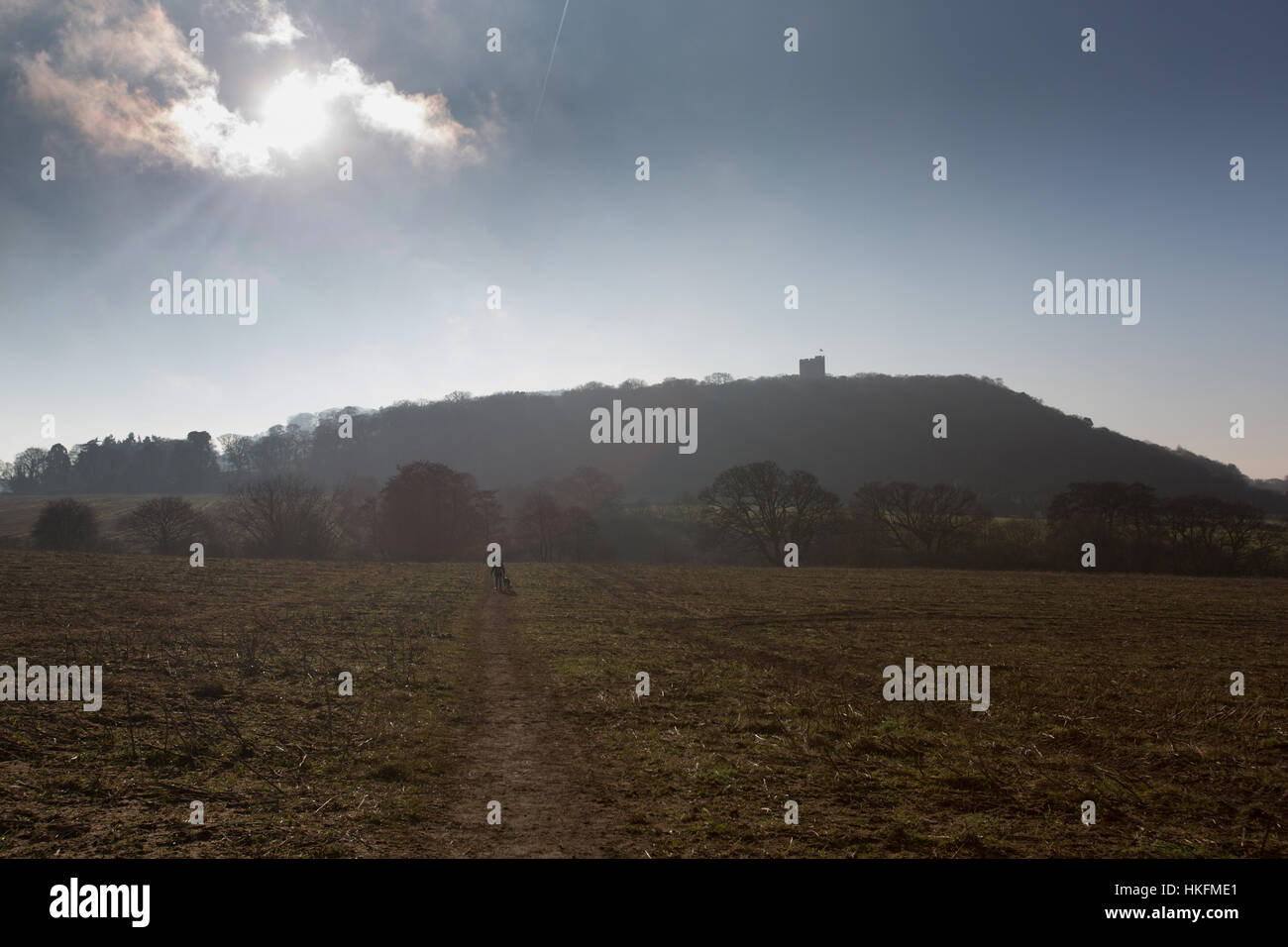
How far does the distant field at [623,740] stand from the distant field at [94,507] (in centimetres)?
8573

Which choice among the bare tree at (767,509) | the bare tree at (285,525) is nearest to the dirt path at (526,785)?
the bare tree at (767,509)

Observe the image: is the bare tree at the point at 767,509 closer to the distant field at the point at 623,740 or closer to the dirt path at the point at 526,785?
the distant field at the point at 623,740

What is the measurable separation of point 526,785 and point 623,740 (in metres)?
2.71

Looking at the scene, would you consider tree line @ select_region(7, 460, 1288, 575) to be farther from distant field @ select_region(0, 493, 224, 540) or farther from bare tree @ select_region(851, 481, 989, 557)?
distant field @ select_region(0, 493, 224, 540)

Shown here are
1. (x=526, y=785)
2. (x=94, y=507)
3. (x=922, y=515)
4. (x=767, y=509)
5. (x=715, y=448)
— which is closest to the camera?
(x=526, y=785)

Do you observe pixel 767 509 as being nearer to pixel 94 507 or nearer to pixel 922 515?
pixel 922 515

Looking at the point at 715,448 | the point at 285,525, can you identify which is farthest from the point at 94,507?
the point at 715,448

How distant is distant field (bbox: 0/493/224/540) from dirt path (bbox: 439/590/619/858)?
301 feet

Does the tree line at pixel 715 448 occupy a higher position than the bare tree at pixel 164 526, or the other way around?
the tree line at pixel 715 448

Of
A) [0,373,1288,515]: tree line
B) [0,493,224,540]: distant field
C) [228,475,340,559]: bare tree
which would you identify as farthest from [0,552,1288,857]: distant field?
[0,373,1288,515]: tree line

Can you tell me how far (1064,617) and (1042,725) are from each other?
67.6ft

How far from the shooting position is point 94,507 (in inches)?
4904

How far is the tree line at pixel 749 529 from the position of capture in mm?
70125
